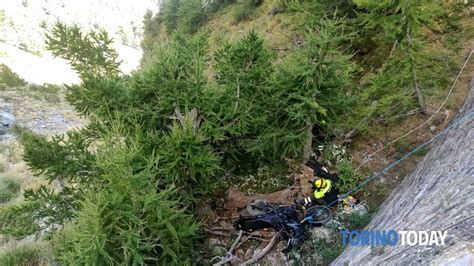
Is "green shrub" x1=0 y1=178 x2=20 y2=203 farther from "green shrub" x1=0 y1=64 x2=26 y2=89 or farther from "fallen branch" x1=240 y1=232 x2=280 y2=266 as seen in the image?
"green shrub" x1=0 y1=64 x2=26 y2=89

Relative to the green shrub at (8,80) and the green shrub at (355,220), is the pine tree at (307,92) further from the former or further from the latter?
the green shrub at (8,80)

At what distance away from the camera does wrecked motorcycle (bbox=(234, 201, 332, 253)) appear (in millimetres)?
5664

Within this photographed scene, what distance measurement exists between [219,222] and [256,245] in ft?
3.62

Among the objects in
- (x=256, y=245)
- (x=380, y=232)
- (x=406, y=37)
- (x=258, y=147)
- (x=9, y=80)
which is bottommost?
(x=256, y=245)

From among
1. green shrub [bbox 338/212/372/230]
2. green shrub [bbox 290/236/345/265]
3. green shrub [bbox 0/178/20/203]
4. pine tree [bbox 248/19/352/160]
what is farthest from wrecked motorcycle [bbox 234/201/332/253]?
green shrub [bbox 0/178/20/203]

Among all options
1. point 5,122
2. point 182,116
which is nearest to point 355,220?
point 182,116

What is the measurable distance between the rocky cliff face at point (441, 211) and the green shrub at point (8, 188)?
12.6 meters

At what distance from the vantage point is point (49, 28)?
21.1 ft

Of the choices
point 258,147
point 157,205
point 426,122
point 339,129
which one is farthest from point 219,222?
point 426,122

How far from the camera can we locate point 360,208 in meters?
5.80

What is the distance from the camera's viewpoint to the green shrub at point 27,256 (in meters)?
7.14

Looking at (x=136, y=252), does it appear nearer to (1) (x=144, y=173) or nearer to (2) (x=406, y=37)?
(1) (x=144, y=173)

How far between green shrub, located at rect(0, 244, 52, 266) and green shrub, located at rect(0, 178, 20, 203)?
5066 millimetres
